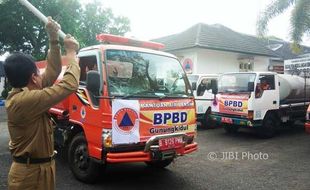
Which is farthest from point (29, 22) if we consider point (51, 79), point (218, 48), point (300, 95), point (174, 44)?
point (51, 79)

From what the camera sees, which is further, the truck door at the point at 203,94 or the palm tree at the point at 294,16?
the palm tree at the point at 294,16

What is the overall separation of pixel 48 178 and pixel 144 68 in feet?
10.3

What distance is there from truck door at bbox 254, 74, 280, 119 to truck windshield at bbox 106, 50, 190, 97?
4361 millimetres

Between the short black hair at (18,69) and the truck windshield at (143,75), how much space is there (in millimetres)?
2492

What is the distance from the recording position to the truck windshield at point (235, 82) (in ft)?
32.1

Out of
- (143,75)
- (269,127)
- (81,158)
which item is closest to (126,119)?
(143,75)

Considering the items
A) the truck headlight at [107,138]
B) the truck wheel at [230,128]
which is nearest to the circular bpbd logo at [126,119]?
the truck headlight at [107,138]

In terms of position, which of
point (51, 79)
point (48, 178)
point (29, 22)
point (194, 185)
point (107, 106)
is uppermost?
point (29, 22)

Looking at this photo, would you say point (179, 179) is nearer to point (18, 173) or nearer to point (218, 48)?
point (18, 173)

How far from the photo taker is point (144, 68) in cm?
552

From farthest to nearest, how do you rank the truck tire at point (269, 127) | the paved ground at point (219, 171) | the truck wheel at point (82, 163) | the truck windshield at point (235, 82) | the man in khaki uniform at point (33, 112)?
the truck tire at point (269, 127) < the truck windshield at point (235, 82) < the paved ground at point (219, 171) < the truck wheel at point (82, 163) < the man in khaki uniform at point (33, 112)

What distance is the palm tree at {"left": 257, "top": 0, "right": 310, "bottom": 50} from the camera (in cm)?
1180

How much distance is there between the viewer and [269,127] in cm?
996

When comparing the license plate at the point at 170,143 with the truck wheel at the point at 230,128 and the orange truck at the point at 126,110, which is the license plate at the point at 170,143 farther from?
the truck wheel at the point at 230,128
